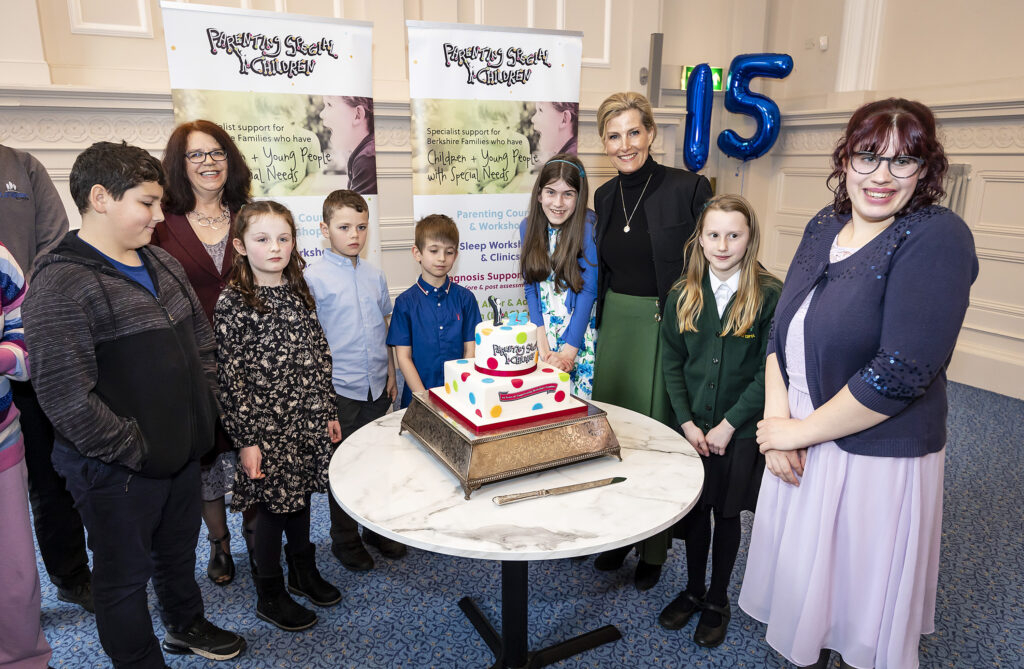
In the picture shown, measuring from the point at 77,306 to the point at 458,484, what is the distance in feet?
3.32

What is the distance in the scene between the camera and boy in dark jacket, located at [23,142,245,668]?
1.51 m

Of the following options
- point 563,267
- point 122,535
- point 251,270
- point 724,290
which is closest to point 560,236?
point 563,267

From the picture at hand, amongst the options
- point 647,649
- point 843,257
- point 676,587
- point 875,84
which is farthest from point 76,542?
point 875,84

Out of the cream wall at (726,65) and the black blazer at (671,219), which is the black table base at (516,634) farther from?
the cream wall at (726,65)

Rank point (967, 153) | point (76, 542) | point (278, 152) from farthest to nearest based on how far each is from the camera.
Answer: point (967, 153), point (278, 152), point (76, 542)

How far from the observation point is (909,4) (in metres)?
5.18

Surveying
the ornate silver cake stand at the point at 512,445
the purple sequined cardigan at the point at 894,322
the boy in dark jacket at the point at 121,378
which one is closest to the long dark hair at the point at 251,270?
the boy in dark jacket at the point at 121,378

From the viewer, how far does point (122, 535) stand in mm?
1691

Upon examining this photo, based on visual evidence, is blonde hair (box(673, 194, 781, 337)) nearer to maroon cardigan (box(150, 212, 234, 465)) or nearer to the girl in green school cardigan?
the girl in green school cardigan

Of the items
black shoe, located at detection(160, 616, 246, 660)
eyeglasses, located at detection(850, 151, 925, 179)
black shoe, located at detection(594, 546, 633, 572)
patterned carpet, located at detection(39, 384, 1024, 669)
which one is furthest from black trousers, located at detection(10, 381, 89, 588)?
eyeglasses, located at detection(850, 151, 925, 179)

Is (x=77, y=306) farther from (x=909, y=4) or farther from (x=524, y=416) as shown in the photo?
(x=909, y=4)

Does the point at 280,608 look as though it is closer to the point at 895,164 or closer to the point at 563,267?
the point at 563,267

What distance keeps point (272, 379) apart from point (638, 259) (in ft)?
4.58

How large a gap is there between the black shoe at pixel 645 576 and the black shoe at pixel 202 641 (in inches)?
56.9
